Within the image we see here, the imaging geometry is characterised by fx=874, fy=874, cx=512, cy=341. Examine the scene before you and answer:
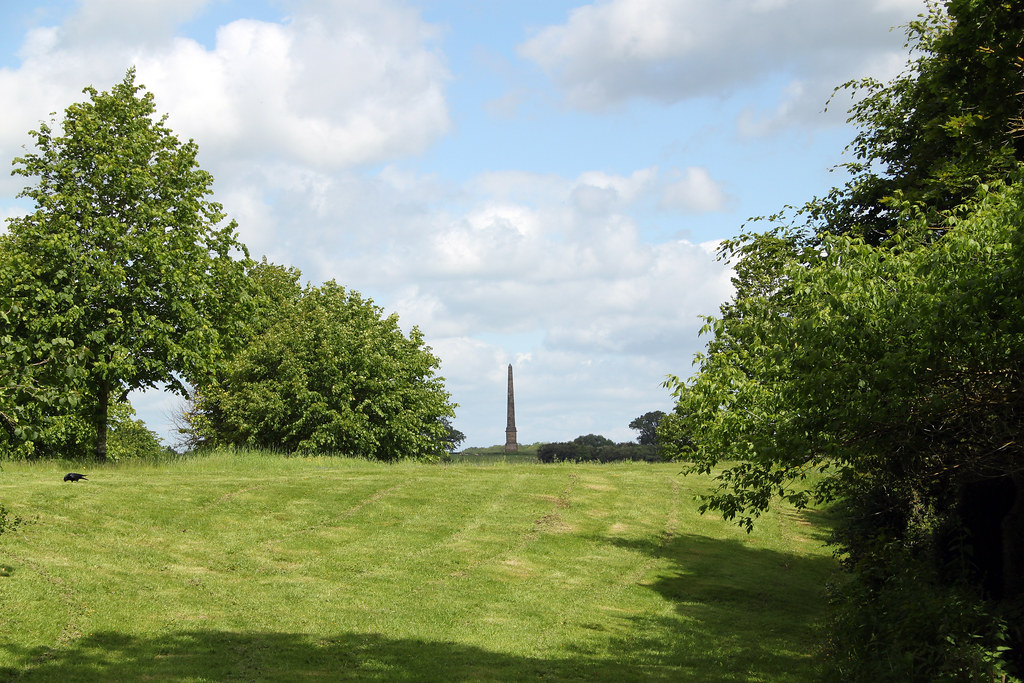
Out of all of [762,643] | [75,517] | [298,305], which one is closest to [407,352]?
[298,305]

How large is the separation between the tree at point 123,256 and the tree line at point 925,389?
2275 centimetres

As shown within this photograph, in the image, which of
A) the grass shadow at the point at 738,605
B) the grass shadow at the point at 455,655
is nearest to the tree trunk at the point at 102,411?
the grass shadow at the point at 455,655

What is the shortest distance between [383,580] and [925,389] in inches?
577

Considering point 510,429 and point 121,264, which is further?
point 510,429

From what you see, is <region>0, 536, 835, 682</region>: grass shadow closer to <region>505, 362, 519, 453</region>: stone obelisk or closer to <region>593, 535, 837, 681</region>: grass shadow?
<region>593, 535, 837, 681</region>: grass shadow

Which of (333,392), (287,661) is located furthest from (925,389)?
(333,392)

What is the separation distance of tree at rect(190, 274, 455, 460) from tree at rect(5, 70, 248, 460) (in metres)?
8.63

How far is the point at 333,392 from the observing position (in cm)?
4622

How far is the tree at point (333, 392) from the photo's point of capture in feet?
152

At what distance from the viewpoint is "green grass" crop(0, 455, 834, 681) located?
15969 millimetres

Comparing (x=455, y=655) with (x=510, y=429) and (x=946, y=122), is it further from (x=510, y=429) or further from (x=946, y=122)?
(x=510, y=429)

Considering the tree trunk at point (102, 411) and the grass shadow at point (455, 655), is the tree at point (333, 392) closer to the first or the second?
the tree trunk at point (102, 411)

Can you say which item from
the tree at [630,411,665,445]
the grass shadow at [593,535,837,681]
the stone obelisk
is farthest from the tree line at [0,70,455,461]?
the tree at [630,411,665,445]

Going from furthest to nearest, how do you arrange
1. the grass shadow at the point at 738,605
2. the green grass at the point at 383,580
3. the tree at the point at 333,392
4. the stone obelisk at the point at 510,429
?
the stone obelisk at the point at 510,429 → the tree at the point at 333,392 → the grass shadow at the point at 738,605 → the green grass at the point at 383,580
